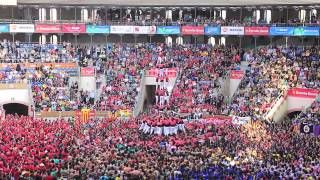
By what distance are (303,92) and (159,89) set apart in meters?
12.2

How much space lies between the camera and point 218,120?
147 feet

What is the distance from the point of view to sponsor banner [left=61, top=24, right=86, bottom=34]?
60713mm

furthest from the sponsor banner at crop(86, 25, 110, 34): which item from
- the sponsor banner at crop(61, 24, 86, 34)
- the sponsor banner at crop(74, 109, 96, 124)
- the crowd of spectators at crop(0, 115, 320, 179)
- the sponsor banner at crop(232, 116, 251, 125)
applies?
the sponsor banner at crop(232, 116, 251, 125)

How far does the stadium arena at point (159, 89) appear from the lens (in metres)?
29.3

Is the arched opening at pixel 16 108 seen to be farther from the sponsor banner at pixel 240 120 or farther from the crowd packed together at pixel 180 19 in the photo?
the sponsor banner at pixel 240 120

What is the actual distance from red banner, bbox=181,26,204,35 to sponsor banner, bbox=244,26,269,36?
433cm

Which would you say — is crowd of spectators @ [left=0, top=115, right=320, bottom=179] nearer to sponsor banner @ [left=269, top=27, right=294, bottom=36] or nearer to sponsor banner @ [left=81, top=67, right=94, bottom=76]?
sponsor banner @ [left=81, top=67, right=94, bottom=76]

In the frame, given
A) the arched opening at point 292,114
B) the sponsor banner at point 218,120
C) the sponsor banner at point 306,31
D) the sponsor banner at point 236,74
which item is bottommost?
the arched opening at point 292,114

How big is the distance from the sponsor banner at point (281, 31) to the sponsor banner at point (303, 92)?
991 centimetres

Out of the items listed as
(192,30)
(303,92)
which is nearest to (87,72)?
(192,30)

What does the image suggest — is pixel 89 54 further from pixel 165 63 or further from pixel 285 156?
pixel 285 156

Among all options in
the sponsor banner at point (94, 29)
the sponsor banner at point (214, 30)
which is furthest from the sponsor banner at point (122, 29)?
the sponsor banner at point (214, 30)

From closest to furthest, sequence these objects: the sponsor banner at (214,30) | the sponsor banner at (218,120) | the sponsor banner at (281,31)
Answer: the sponsor banner at (218,120) < the sponsor banner at (281,31) < the sponsor banner at (214,30)

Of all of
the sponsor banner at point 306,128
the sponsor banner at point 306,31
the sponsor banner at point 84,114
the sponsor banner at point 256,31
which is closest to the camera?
the sponsor banner at point 306,128
